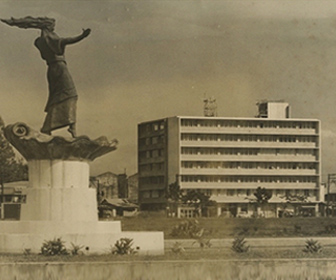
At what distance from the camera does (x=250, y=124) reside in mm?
46094

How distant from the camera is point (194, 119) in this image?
142 ft

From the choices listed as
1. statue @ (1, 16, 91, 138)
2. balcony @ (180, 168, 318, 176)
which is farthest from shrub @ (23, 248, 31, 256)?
balcony @ (180, 168, 318, 176)

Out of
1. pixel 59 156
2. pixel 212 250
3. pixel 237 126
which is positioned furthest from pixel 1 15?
pixel 237 126

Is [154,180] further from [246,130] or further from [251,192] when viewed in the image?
[251,192]

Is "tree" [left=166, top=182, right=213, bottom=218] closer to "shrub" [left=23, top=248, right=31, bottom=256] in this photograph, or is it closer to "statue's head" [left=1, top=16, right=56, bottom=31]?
"statue's head" [left=1, top=16, right=56, bottom=31]

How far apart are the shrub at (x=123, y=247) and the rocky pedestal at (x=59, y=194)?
1.46ft

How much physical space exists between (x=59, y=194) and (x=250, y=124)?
14.6 metres

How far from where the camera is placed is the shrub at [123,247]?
32.3 metres

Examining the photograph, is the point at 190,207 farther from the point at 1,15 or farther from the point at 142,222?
the point at 1,15

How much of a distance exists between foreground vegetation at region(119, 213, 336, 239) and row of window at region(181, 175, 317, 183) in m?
2.03

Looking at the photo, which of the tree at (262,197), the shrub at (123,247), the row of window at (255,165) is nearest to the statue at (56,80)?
the shrub at (123,247)

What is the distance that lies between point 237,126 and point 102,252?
44.4 feet

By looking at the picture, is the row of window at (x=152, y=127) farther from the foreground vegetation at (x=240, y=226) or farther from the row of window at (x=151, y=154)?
the foreground vegetation at (x=240, y=226)

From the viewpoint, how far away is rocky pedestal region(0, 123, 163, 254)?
3334cm
